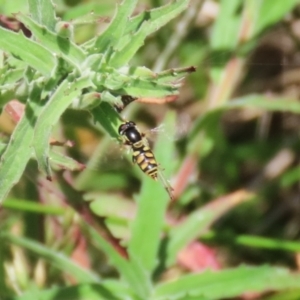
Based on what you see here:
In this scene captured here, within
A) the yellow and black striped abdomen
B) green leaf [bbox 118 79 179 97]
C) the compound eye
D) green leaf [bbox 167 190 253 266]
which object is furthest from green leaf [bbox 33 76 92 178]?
green leaf [bbox 167 190 253 266]

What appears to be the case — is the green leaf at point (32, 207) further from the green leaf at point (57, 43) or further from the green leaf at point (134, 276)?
the green leaf at point (57, 43)

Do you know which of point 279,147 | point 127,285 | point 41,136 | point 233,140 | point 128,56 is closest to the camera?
point 41,136

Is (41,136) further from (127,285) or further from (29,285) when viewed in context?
(29,285)

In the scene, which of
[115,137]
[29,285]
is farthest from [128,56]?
[29,285]

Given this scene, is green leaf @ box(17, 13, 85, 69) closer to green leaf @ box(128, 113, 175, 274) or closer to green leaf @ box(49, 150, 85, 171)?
green leaf @ box(49, 150, 85, 171)

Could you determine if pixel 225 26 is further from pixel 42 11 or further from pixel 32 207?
pixel 42 11

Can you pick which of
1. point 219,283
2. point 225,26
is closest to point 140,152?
point 219,283
